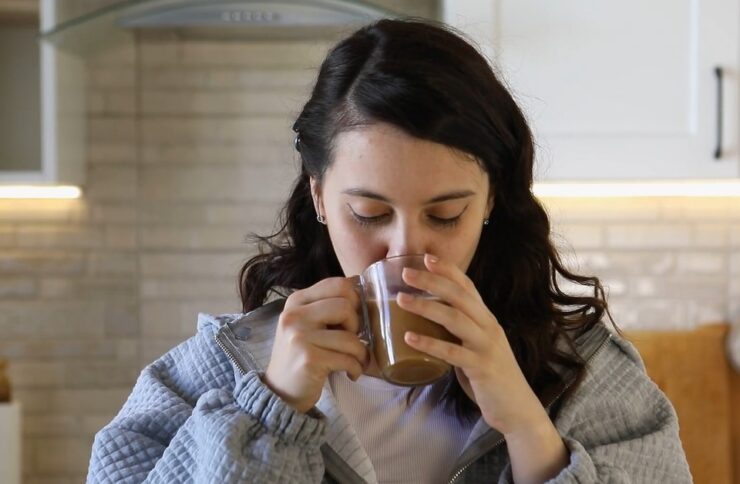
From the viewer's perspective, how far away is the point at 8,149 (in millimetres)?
2158

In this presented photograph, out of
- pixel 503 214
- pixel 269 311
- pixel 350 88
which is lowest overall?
pixel 269 311

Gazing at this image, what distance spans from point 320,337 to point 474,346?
0.15m

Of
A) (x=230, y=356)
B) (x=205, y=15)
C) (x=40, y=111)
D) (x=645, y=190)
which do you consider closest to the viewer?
(x=230, y=356)

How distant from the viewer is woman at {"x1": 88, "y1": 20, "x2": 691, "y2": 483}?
1.08 metres


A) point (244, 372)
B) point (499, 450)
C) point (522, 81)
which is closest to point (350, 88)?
point (244, 372)

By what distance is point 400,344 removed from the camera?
1031mm

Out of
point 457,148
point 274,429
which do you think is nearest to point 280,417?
point 274,429

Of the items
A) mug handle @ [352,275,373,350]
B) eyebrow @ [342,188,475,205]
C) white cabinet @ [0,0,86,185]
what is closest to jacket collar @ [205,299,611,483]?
mug handle @ [352,275,373,350]

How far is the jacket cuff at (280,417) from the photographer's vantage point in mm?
1098

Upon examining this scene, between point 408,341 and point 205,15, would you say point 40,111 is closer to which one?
point 205,15

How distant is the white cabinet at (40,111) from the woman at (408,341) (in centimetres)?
81

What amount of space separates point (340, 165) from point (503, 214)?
25 cm

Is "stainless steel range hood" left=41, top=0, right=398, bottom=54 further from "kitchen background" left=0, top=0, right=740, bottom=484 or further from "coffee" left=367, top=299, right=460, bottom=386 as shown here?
"coffee" left=367, top=299, right=460, bottom=386

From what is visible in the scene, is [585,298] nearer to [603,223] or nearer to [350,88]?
[350,88]
